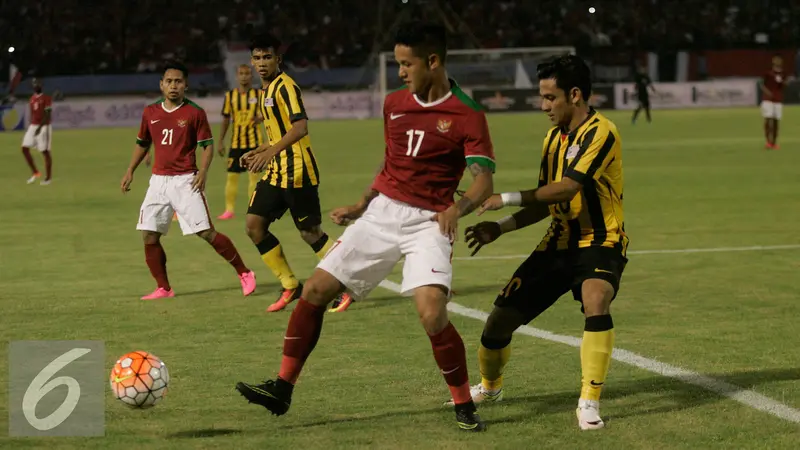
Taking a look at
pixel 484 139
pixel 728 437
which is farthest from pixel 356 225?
pixel 728 437

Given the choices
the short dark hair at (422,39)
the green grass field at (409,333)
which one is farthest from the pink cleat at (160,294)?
the short dark hair at (422,39)

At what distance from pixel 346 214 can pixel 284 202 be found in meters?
4.13

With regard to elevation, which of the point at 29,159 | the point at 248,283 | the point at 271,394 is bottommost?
the point at 29,159

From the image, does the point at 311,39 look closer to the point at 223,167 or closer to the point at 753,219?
the point at 223,167

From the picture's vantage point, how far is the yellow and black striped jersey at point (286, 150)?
1013 cm

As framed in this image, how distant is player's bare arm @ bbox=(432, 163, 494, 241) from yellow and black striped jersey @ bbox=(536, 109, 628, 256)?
40 cm

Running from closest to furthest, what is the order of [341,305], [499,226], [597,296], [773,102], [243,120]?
[597,296] → [499,226] → [341,305] → [243,120] → [773,102]

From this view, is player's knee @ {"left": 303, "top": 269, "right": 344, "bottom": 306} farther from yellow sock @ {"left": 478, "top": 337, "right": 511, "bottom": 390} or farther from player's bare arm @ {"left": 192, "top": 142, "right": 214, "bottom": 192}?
player's bare arm @ {"left": 192, "top": 142, "right": 214, "bottom": 192}

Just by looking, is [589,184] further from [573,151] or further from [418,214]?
[418,214]

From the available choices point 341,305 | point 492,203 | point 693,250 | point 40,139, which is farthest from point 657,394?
point 40,139

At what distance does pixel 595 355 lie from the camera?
604cm

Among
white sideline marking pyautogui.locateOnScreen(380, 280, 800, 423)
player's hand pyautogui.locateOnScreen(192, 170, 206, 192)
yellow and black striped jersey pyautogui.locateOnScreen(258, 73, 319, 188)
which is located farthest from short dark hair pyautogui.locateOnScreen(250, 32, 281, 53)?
white sideline marking pyautogui.locateOnScreen(380, 280, 800, 423)

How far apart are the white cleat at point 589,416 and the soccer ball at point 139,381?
1980 mm

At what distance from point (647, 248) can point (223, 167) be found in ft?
48.5
